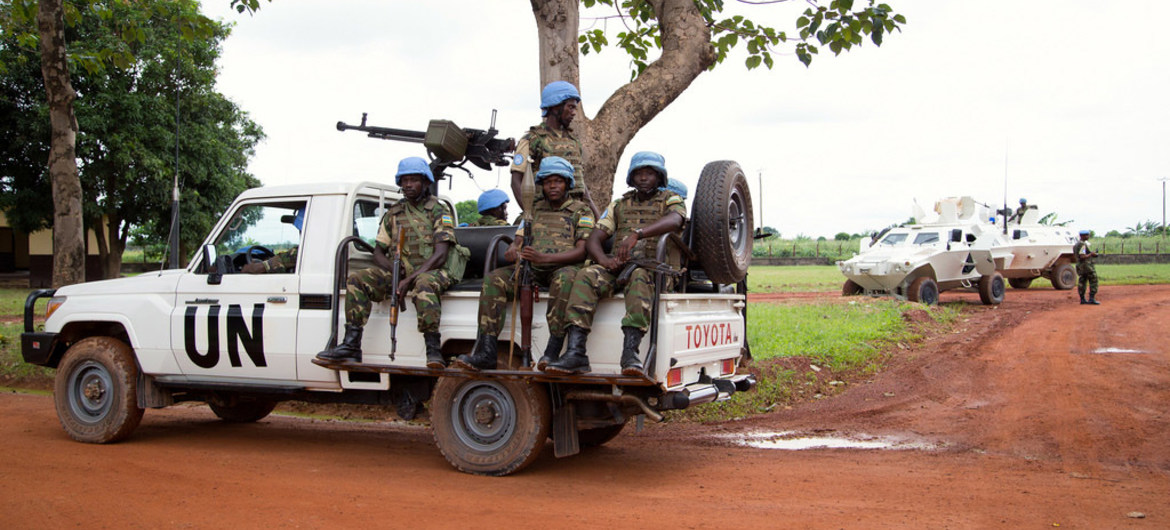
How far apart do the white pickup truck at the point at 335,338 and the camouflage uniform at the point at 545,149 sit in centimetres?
63

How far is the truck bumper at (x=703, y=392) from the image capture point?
5.57 metres

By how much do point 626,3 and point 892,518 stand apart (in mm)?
7685

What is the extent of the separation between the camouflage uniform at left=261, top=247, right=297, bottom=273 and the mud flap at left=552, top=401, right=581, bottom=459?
96.4 inches

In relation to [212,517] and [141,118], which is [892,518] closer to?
[212,517]

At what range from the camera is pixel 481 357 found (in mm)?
5746

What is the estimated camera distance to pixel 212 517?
484 cm

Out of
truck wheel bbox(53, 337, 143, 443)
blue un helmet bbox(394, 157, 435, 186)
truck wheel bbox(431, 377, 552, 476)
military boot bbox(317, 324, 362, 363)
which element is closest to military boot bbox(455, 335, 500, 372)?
truck wheel bbox(431, 377, 552, 476)

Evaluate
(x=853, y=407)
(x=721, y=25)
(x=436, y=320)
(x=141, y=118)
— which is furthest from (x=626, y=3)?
(x=141, y=118)

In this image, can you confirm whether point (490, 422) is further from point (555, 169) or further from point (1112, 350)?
point (1112, 350)

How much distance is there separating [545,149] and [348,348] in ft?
7.29

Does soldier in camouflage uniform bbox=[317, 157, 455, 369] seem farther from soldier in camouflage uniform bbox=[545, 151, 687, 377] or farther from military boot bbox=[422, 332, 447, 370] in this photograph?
soldier in camouflage uniform bbox=[545, 151, 687, 377]

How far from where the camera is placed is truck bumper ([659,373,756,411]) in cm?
557

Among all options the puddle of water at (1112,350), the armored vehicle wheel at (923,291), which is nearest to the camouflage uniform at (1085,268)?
the armored vehicle wheel at (923,291)

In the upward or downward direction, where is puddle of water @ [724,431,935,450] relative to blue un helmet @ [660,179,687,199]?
downward
